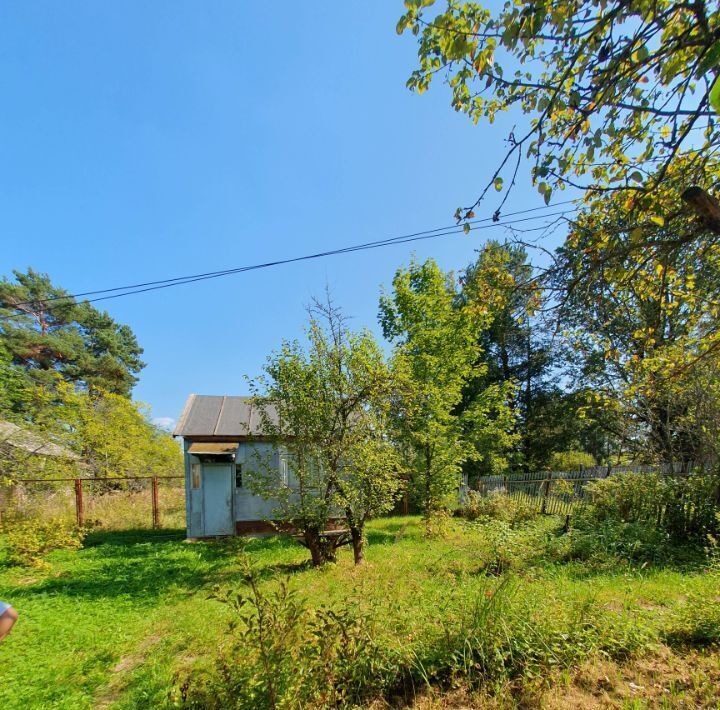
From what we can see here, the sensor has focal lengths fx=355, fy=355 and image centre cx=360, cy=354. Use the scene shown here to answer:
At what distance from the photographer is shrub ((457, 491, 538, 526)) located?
8.77m

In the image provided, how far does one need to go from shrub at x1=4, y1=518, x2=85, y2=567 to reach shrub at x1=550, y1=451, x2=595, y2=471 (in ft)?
72.0

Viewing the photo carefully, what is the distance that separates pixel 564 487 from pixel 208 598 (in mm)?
9648

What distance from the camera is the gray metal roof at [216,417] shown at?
32.6 feet

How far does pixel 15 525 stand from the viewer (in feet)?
26.8

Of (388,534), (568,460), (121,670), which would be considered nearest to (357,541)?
(388,534)

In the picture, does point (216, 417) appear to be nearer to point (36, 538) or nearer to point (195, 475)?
point (195, 475)

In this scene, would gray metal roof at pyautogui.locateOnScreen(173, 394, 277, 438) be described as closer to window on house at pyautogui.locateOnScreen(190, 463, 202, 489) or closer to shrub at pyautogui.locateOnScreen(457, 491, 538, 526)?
window on house at pyautogui.locateOnScreen(190, 463, 202, 489)

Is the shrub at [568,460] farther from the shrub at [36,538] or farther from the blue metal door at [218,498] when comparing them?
the shrub at [36,538]

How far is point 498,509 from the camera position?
9.37 metres

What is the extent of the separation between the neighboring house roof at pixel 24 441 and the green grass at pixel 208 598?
3262mm

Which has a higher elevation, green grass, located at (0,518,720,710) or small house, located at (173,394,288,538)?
small house, located at (173,394,288,538)

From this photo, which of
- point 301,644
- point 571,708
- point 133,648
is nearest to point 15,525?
point 133,648

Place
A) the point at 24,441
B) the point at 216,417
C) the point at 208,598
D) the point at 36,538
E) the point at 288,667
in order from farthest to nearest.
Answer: the point at 216,417
the point at 24,441
the point at 36,538
the point at 288,667
the point at 208,598

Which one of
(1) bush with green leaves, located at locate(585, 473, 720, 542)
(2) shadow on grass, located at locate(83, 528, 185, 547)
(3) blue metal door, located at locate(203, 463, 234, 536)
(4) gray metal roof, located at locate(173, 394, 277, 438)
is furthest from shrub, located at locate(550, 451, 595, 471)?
(2) shadow on grass, located at locate(83, 528, 185, 547)
